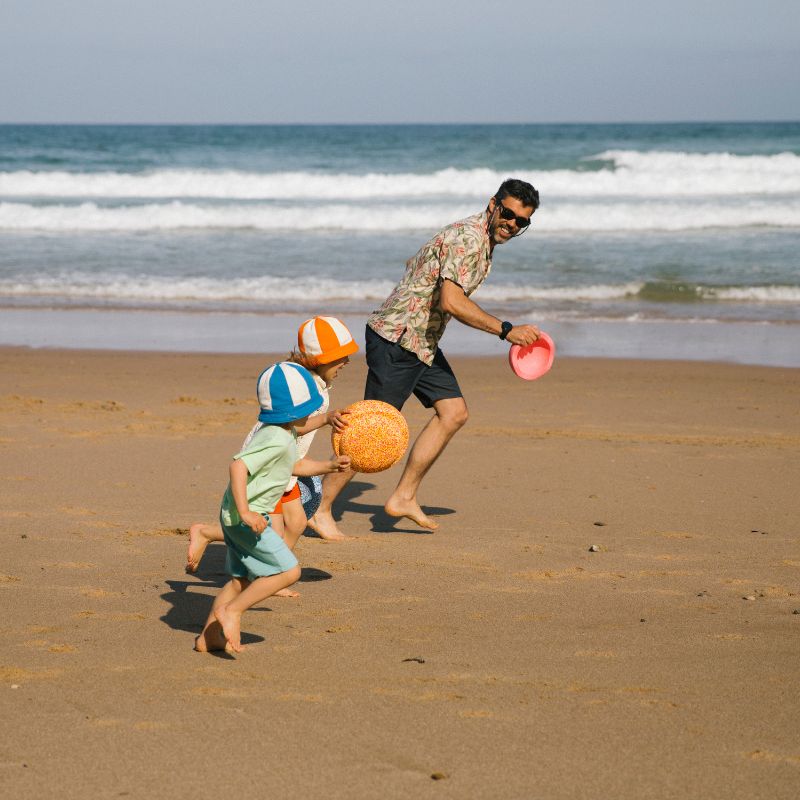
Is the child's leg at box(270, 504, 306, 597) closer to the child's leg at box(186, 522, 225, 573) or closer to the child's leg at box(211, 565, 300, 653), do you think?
the child's leg at box(186, 522, 225, 573)

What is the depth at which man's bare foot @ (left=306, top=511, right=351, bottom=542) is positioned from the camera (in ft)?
19.8

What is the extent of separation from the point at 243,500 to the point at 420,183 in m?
32.6

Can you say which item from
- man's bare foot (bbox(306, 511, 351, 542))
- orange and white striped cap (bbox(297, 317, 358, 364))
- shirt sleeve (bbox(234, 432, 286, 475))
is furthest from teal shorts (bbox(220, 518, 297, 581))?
man's bare foot (bbox(306, 511, 351, 542))

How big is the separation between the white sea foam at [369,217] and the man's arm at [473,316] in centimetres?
1956

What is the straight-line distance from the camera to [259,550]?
4211 mm

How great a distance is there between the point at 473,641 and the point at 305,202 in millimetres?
28666

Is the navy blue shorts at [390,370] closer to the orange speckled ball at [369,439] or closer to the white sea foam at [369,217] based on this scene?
the orange speckled ball at [369,439]

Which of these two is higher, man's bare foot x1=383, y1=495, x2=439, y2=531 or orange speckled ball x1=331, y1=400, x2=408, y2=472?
orange speckled ball x1=331, y1=400, x2=408, y2=472

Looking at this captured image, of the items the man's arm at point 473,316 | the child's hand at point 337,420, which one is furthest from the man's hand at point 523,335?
the child's hand at point 337,420

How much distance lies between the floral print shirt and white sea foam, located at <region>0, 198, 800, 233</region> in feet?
63.4

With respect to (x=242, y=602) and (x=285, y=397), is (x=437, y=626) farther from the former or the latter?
(x=285, y=397)

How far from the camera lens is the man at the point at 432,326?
18.8 feet

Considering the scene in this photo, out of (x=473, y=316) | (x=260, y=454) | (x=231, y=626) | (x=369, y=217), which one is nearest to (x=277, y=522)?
(x=260, y=454)

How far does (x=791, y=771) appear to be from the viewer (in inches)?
127
